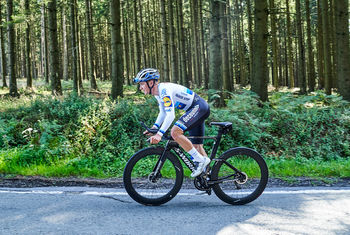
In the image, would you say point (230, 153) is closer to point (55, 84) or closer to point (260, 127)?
point (260, 127)

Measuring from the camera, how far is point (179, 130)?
512cm

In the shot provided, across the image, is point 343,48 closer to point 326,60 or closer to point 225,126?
point 326,60

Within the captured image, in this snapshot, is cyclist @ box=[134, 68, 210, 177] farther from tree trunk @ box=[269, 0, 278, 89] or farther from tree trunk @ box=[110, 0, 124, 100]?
tree trunk @ box=[269, 0, 278, 89]

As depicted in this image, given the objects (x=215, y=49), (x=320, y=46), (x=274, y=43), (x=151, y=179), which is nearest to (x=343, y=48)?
(x=215, y=49)

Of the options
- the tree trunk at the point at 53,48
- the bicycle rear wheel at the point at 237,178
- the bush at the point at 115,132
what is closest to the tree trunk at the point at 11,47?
the tree trunk at the point at 53,48

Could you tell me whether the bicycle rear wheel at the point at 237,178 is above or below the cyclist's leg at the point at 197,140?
below

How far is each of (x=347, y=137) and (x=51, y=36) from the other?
12361 millimetres

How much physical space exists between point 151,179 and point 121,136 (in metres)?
4.32

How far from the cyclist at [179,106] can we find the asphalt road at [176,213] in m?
0.77

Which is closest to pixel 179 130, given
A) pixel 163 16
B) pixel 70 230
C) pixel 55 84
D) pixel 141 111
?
pixel 70 230

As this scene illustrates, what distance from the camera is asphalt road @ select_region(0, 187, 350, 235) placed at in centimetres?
410

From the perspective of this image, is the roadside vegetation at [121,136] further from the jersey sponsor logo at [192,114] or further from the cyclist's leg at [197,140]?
the jersey sponsor logo at [192,114]

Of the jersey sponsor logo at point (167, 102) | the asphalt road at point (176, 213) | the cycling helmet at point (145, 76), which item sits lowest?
the asphalt road at point (176, 213)

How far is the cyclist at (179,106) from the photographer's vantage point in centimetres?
498
